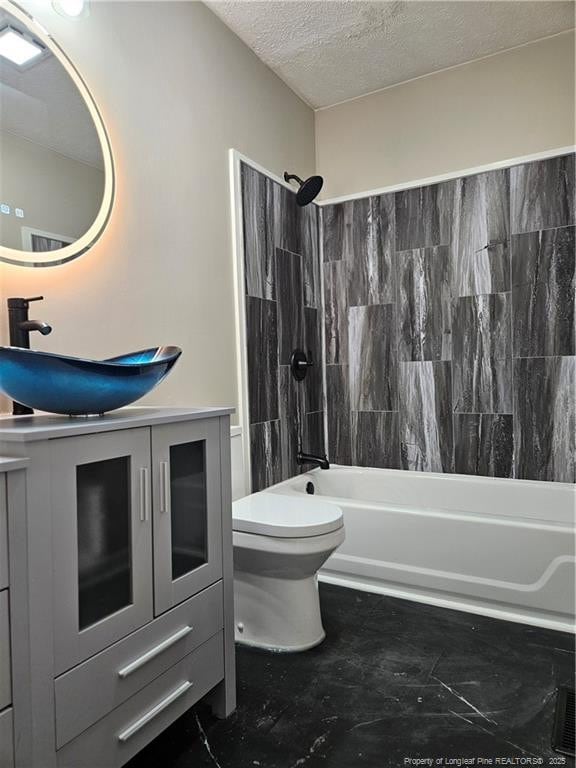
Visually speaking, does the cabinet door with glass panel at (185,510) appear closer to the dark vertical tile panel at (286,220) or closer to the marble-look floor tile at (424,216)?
the dark vertical tile panel at (286,220)

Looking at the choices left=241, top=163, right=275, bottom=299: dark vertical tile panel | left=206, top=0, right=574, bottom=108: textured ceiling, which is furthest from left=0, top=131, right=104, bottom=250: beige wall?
left=206, top=0, right=574, bottom=108: textured ceiling

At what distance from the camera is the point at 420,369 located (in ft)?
9.59

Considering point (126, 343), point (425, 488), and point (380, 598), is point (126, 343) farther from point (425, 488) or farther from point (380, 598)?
point (425, 488)

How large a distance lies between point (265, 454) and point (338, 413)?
0.74 m

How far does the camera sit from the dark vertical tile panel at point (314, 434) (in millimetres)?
3055

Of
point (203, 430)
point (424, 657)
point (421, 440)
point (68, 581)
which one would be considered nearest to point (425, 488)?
point (421, 440)

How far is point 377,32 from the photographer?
8.14 ft

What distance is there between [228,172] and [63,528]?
1916 mm

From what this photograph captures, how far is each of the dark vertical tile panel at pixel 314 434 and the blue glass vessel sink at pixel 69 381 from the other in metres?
1.84

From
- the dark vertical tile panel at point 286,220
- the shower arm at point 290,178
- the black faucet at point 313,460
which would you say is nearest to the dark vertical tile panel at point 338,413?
the black faucet at point 313,460

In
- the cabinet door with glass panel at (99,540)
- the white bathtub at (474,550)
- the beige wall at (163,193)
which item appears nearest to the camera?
the cabinet door with glass panel at (99,540)

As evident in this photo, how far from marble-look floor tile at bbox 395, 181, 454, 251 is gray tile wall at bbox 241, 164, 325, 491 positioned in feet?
1.78

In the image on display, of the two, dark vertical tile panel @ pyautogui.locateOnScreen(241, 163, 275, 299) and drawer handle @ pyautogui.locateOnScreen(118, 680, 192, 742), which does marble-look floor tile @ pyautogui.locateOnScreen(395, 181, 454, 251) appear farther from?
drawer handle @ pyautogui.locateOnScreen(118, 680, 192, 742)

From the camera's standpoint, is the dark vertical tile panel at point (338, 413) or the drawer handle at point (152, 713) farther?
the dark vertical tile panel at point (338, 413)
